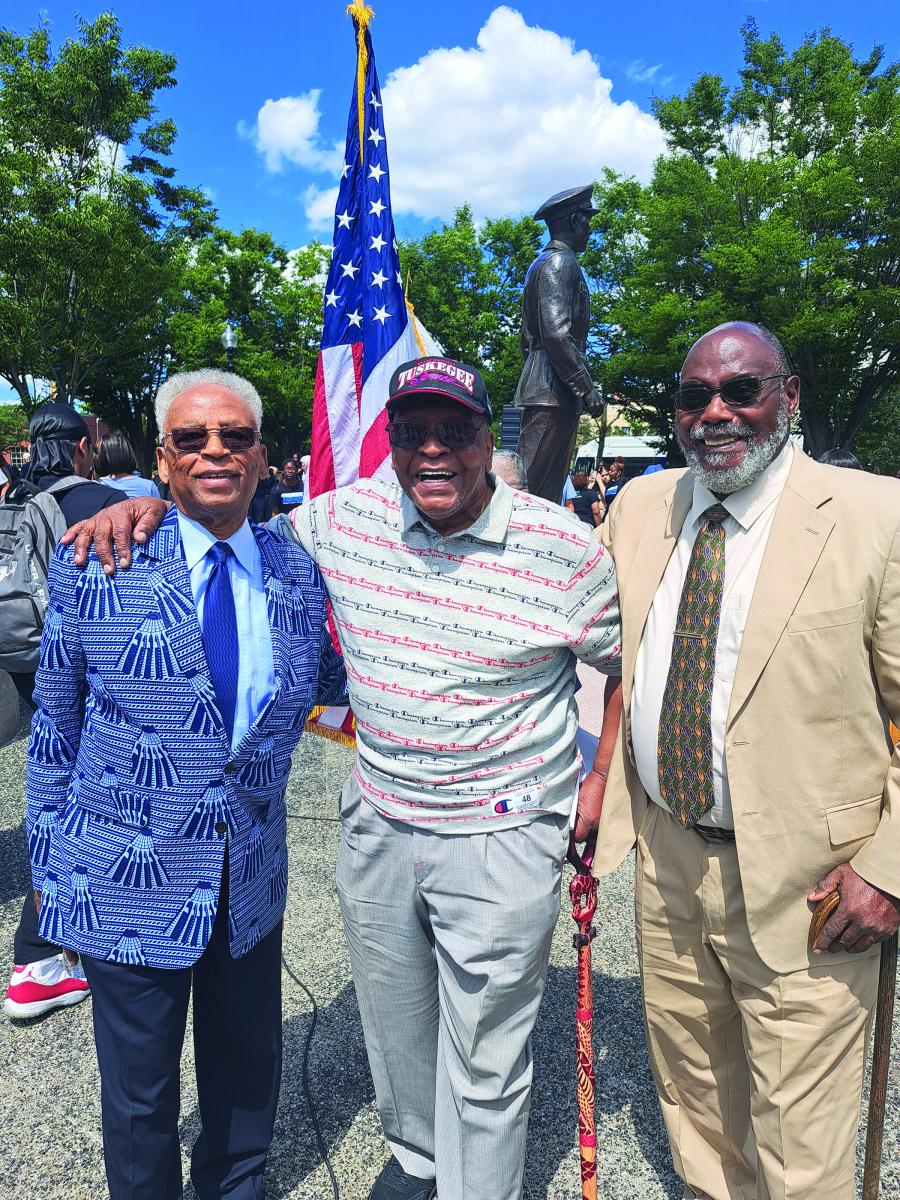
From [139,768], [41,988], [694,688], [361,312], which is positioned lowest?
[41,988]

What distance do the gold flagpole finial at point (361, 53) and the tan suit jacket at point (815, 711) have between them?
4.08 meters

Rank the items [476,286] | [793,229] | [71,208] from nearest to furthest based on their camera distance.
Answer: [71,208]
[793,229]
[476,286]

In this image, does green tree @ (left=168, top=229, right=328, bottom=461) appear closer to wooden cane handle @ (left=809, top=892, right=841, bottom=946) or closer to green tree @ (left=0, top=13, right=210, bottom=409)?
green tree @ (left=0, top=13, right=210, bottom=409)

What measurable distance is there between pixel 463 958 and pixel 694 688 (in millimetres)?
871

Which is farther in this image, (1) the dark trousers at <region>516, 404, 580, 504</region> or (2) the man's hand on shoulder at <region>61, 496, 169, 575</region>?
(1) the dark trousers at <region>516, 404, 580, 504</region>

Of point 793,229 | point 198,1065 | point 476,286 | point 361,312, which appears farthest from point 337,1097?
point 476,286

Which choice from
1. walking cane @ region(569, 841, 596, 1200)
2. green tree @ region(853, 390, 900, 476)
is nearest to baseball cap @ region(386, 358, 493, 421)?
walking cane @ region(569, 841, 596, 1200)

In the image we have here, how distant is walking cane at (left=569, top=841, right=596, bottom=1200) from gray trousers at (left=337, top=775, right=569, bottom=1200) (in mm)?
174

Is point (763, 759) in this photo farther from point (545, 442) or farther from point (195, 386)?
point (545, 442)

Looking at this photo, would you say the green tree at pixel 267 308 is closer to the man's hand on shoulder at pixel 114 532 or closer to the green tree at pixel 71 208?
the green tree at pixel 71 208

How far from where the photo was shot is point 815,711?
1.88 meters

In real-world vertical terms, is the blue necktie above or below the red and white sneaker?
above

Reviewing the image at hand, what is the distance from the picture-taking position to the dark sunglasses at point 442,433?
2029mm

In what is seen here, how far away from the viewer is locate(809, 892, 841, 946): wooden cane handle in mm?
1889
